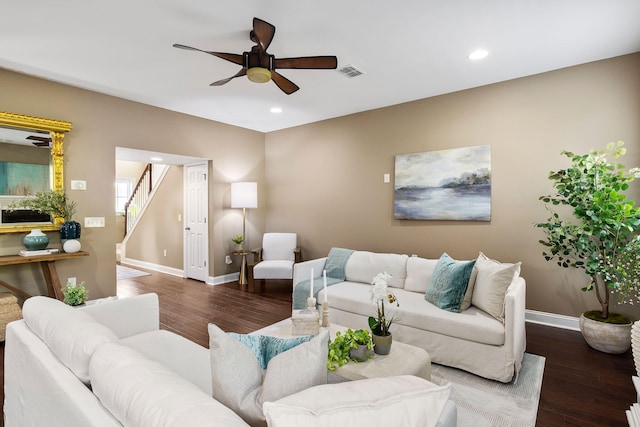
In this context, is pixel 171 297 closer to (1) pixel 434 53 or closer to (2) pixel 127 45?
(2) pixel 127 45

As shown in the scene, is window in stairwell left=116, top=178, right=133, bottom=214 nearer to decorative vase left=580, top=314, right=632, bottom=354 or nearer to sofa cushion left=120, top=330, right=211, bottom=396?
A: sofa cushion left=120, top=330, right=211, bottom=396

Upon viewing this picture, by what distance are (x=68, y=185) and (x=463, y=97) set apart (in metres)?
4.89

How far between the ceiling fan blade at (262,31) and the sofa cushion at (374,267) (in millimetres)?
Answer: 2443

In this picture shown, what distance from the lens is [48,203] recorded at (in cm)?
362

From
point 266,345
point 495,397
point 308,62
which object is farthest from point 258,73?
point 495,397

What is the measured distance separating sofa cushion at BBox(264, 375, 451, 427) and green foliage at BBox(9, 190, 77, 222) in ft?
13.5

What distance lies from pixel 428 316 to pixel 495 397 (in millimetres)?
697

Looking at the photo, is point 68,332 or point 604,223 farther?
point 604,223

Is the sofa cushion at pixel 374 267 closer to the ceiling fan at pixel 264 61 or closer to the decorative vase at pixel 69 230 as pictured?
the ceiling fan at pixel 264 61

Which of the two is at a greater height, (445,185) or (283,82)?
(283,82)

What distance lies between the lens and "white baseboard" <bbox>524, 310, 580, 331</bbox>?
3.37 m

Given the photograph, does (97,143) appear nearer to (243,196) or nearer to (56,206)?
(56,206)

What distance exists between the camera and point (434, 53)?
3.08m

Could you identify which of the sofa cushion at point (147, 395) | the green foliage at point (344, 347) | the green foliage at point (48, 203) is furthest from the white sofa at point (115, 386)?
the green foliage at point (48, 203)
